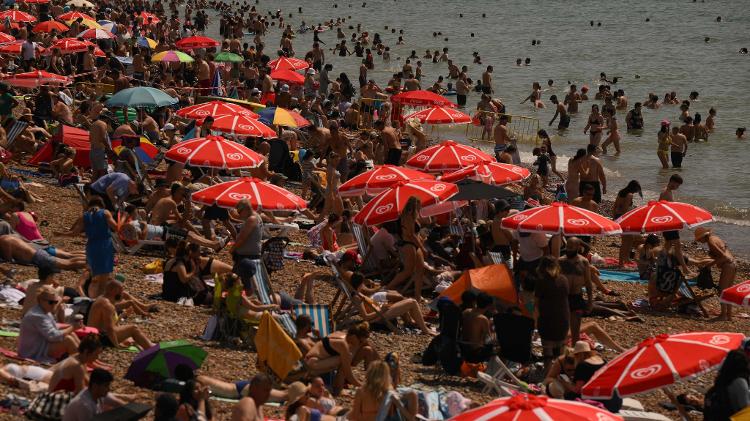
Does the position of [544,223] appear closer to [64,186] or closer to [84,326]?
[84,326]

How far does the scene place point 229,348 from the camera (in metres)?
9.96

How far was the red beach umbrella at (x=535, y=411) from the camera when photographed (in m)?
6.60

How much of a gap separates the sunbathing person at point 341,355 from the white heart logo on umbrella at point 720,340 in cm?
249

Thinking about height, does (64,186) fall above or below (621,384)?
below

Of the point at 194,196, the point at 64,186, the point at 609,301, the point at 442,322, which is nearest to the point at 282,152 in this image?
the point at 64,186

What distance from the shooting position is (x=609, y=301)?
43.4 ft

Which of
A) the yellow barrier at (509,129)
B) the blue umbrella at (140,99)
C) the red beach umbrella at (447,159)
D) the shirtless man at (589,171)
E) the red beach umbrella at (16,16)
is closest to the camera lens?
the red beach umbrella at (447,159)

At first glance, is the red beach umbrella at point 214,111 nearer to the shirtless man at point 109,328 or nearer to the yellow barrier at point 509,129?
the shirtless man at point 109,328

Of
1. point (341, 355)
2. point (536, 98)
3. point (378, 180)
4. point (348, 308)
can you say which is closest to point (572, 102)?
point (536, 98)

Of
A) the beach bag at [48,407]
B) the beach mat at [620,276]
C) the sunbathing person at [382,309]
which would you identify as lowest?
the beach mat at [620,276]

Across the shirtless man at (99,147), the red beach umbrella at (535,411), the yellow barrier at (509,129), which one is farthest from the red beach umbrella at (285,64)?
the red beach umbrella at (535,411)

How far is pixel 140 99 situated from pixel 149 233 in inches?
230

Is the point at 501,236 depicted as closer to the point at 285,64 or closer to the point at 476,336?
the point at 476,336

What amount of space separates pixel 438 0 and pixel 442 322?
61.5 meters
